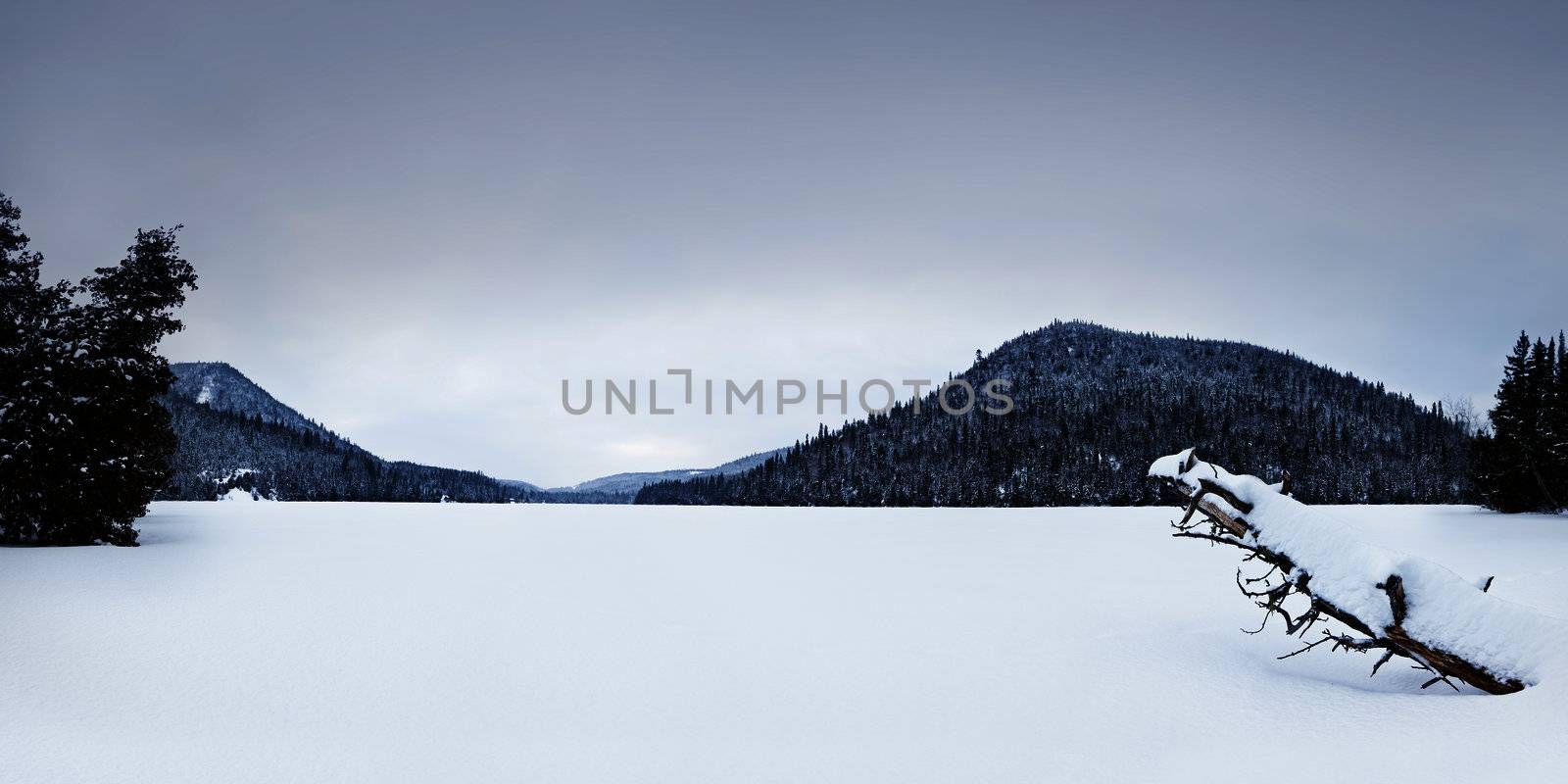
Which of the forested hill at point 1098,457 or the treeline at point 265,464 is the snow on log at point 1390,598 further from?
the treeline at point 265,464

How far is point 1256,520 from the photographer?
8.96 m

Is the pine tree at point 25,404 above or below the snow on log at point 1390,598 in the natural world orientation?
above

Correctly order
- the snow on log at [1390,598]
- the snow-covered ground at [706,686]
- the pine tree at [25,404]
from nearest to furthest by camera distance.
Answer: the snow-covered ground at [706,686] → the snow on log at [1390,598] → the pine tree at [25,404]

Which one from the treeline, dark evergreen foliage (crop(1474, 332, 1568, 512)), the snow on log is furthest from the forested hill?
the snow on log

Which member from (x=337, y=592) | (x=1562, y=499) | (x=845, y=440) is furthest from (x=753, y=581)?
(x=845, y=440)

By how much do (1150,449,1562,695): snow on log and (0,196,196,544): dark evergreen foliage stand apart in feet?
96.4

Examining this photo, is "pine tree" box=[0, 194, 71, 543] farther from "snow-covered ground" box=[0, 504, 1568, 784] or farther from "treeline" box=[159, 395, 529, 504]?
"treeline" box=[159, 395, 529, 504]

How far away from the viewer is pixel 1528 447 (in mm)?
49000

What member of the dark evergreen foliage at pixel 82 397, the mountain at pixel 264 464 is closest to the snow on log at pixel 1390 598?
the dark evergreen foliage at pixel 82 397

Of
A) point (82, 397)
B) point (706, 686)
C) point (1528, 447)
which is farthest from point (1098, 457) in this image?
point (706, 686)

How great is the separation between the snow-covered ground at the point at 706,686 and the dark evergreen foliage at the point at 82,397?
22.4ft

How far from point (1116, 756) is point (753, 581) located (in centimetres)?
1154

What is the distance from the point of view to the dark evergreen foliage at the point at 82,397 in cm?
2241

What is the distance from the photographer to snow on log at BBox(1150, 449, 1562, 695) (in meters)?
7.09
